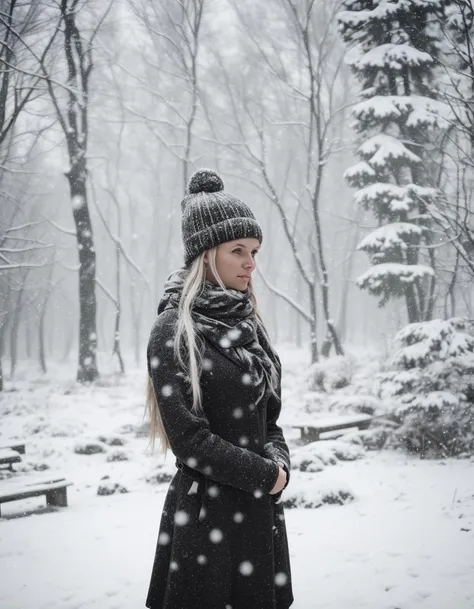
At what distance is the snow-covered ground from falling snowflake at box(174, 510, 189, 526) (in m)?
2.37

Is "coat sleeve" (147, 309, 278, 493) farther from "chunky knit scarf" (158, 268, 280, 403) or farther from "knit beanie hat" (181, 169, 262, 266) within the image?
"knit beanie hat" (181, 169, 262, 266)

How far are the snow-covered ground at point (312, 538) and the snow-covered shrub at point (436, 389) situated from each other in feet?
1.25

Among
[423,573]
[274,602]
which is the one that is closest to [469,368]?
[423,573]

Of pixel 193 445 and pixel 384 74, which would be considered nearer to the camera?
pixel 193 445

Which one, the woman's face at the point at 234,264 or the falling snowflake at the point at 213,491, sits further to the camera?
the woman's face at the point at 234,264

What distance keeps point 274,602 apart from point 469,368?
247 inches

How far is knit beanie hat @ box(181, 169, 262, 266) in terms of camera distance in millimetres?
2062

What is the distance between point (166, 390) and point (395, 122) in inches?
546

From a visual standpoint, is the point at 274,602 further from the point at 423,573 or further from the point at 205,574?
the point at 423,573

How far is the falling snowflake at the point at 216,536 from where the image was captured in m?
1.78

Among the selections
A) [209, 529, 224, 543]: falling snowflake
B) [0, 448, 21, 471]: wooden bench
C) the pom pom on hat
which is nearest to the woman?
[209, 529, 224, 543]: falling snowflake

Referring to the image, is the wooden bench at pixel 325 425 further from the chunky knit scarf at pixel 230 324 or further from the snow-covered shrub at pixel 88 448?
the chunky knit scarf at pixel 230 324

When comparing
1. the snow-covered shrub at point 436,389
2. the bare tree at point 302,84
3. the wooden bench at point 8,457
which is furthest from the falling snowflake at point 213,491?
the bare tree at point 302,84

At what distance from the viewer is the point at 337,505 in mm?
5625
